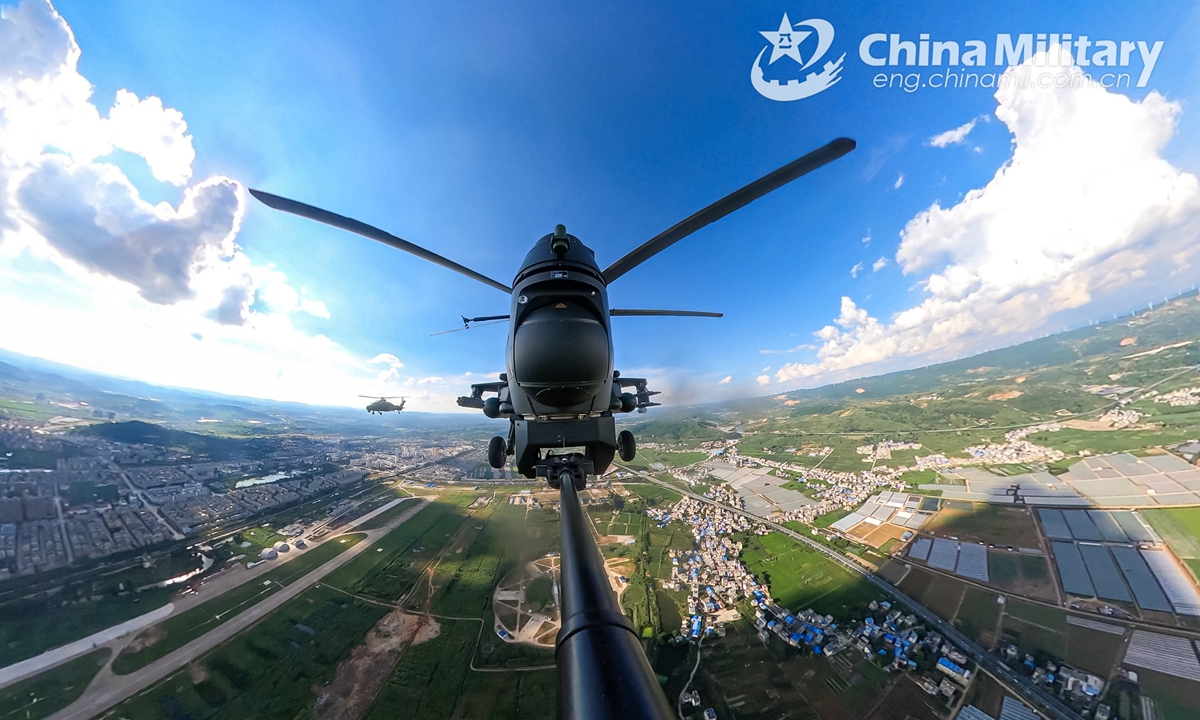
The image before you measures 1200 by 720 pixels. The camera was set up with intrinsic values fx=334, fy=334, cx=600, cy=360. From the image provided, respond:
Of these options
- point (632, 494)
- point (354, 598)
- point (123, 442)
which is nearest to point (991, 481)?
point (632, 494)

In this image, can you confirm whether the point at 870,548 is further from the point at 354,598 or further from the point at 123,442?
the point at 123,442

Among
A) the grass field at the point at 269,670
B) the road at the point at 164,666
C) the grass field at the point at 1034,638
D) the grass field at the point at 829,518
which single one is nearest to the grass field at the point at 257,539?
the road at the point at 164,666

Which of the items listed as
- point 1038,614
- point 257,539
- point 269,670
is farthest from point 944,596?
point 257,539

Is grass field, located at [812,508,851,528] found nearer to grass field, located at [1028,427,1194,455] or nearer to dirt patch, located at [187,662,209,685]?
grass field, located at [1028,427,1194,455]

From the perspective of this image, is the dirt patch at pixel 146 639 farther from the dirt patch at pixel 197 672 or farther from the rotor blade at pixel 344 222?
the rotor blade at pixel 344 222

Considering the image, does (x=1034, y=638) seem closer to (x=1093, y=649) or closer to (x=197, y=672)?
(x=1093, y=649)
